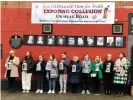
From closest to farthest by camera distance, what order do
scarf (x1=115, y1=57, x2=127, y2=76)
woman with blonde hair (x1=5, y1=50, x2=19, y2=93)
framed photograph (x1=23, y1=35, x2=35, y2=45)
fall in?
scarf (x1=115, y1=57, x2=127, y2=76)
woman with blonde hair (x1=5, y1=50, x2=19, y2=93)
framed photograph (x1=23, y1=35, x2=35, y2=45)

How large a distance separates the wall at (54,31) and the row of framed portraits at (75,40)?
0.15 m

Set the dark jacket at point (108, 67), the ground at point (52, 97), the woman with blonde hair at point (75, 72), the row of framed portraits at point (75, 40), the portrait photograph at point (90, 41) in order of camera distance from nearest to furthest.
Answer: the ground at point (52, 97), the dark jacket at point (108, 67), the woman with blonde hair at point (75, 72), the row of framed portraits at point (75, 40), the portrait photograph at point (90, 41)

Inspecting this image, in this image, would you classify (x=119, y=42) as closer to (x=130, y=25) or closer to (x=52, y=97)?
(x=130, y=25)

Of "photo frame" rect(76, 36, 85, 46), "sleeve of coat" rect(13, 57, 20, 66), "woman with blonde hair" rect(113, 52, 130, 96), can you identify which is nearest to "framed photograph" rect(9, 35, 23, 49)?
"sleeve of coat" rect(13, 57, 20, 66)

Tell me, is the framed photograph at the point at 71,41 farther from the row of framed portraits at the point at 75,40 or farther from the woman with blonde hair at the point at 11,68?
the woman with blonde hair at the point at 11,68

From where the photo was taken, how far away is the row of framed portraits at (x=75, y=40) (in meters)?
17.3

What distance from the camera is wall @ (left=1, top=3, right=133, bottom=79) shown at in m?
17.3

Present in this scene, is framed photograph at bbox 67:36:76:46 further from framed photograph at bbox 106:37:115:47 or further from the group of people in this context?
framed photograph at bbox 106:37:115:47

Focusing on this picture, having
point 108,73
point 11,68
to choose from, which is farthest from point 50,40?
point 108,73

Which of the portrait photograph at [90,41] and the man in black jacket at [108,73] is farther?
the portrait photograph at [90,41]

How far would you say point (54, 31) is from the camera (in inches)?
696

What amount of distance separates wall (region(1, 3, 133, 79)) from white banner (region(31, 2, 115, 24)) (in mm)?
204

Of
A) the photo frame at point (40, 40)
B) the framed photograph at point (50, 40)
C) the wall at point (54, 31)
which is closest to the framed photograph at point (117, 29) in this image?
the wall at point (54, 31)

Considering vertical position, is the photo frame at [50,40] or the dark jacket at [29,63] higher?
the photo frame at [50,40]
